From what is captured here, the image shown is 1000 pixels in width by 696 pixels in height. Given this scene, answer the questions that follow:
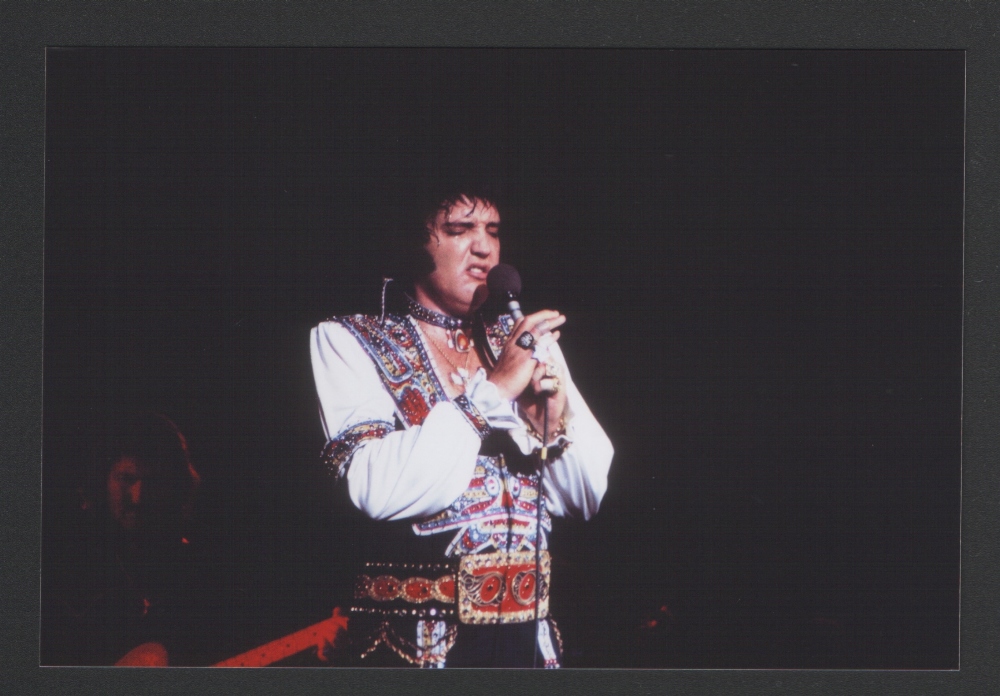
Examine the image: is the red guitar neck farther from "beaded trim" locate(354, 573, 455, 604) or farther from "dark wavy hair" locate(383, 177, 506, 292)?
"dark wavy hair" locate(383, 177, 506, 292)

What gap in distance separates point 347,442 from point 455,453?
1.09 feet

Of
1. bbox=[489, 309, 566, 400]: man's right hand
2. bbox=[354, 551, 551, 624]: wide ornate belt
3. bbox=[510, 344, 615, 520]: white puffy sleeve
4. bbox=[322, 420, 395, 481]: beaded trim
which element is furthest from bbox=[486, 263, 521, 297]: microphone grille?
bbox=[354, 551, 551, 624]: wide ornate belt

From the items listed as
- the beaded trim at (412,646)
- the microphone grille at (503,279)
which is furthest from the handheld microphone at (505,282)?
the beaded trim at (412,646)

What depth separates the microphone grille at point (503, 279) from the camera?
10.9ft

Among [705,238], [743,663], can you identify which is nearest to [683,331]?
[705,238]

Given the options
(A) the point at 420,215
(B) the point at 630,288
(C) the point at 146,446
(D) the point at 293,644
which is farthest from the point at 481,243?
(D) the point at 293,644

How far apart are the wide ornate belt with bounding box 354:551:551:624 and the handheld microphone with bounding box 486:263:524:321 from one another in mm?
736

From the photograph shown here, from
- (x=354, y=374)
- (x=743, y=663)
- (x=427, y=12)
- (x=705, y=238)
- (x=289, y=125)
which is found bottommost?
(x=743, y=663)

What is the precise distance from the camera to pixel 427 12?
11.1ft

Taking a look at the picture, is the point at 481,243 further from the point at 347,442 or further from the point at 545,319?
the point at 347,442

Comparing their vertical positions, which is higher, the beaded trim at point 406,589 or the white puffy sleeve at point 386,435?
the white puffy sleeve at point 386,435

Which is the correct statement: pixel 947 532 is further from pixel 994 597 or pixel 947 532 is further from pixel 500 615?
pixel 500 615

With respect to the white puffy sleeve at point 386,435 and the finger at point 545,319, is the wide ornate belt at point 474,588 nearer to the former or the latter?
the white puffy sleeve at point 386,435

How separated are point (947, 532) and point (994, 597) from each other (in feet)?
0.83
